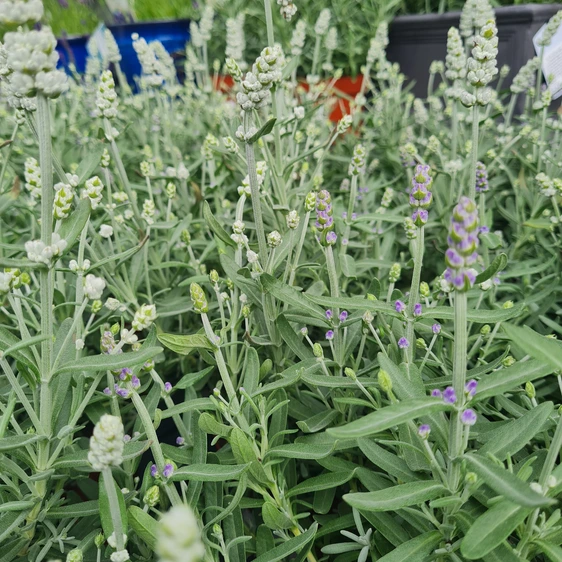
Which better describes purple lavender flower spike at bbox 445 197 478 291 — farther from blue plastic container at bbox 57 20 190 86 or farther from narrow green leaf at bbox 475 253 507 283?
blue plastic container at bbox 57 20 190 86

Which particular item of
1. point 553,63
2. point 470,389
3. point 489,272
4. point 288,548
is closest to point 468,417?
point 470,389

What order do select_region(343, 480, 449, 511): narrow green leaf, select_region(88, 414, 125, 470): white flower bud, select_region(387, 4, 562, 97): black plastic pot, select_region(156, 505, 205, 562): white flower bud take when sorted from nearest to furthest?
select_region(156, 505, 205, 562): white flower bud → select_region(88, 414, 125, 470): white flower bud → select_region(343, 480, 449, 511): narrow green leaf → select_region(387, 4, 562, 97): black plastic pot

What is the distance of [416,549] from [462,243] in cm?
33

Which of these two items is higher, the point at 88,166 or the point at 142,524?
the point at 88,166

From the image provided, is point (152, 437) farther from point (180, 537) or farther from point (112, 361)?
point (180, 537)

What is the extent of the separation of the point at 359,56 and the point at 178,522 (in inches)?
120

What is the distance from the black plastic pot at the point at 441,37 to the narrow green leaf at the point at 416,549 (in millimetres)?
2058

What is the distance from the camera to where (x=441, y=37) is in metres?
2.56

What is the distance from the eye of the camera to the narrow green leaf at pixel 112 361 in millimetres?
627

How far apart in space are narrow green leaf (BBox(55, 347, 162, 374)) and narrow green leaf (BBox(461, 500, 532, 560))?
351mm

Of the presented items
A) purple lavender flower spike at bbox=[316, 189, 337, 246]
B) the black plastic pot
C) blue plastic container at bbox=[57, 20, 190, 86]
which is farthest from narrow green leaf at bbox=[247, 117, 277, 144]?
blue plastic container at bbox=[57, 20, 190, 86]

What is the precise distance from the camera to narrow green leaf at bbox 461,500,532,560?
52cm

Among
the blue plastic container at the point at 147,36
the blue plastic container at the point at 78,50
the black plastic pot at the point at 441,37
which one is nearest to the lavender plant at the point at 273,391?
the black plastic pot at the point at 441,37

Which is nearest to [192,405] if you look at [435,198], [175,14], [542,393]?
[542,393]
